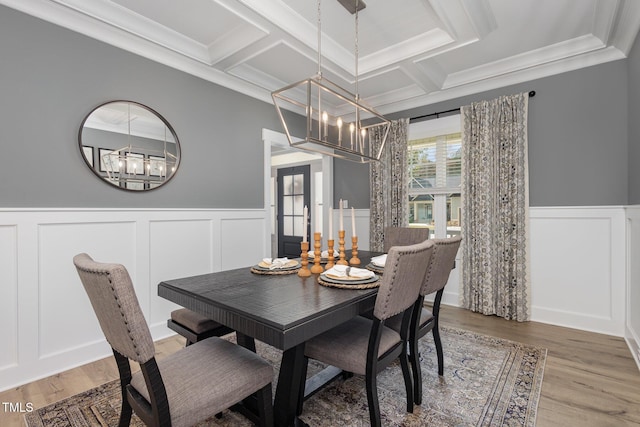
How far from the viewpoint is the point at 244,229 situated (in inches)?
138

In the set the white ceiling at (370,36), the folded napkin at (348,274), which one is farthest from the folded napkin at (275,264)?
the white ceiling at (370,36)

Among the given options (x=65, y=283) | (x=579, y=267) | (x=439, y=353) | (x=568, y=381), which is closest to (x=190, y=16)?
(x=65, y=283)

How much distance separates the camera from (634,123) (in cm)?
251

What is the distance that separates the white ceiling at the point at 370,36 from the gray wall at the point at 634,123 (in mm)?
154

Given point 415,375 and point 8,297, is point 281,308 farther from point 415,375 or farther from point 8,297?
point 8,297

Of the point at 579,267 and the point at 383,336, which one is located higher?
the point at 579,267

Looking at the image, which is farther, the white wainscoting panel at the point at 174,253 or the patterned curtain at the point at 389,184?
the patterned curtain at the point at 389,184

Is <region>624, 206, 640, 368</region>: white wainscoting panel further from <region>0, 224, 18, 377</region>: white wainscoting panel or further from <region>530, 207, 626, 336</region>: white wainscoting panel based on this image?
<region>0, 224, 18, 377</region>: white wainscoting panel

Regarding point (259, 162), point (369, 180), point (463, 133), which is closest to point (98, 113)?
point (259, 162)

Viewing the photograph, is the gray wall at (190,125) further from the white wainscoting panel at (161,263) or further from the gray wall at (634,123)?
the white wainscoting panel at (161,263)

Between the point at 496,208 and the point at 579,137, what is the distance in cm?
95

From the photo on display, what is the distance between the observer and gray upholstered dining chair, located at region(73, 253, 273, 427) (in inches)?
40.9

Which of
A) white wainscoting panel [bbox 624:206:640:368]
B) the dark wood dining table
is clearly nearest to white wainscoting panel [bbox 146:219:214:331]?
the dark wood dining table

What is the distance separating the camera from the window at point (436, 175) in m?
3.70
